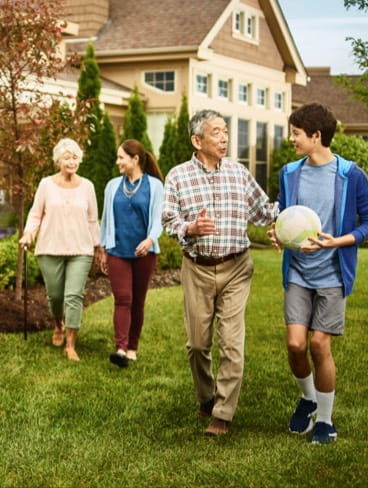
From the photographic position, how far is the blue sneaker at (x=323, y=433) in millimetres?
5793

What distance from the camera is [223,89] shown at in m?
27.7

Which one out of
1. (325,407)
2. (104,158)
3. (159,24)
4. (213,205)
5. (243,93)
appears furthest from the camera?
(243,93)

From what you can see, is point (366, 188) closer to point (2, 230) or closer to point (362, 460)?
point (362, 460)

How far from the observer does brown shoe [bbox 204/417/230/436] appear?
6.19 meters

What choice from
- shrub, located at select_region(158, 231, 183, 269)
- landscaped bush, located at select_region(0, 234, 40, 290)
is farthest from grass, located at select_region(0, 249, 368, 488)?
shrub, located at select_region(158, 231, 183, 269)

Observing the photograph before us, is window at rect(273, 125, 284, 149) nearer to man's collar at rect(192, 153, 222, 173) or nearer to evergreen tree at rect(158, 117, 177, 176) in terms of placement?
evergreen tree at rect(158, 117, 177, 176)

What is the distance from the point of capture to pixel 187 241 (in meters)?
6.21

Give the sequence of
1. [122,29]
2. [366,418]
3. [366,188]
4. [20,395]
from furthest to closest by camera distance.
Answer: [122,29] < [20,395] < [366,418] < [366,188]

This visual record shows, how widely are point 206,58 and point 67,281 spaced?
1746cm

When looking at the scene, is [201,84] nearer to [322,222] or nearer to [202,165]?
[202,165]

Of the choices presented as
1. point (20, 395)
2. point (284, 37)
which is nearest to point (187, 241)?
point (20, 395)

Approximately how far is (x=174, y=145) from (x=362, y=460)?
1987 centimetres

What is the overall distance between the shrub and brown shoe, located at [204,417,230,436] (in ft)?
33.2

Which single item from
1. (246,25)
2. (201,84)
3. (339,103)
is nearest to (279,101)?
(246,25)
